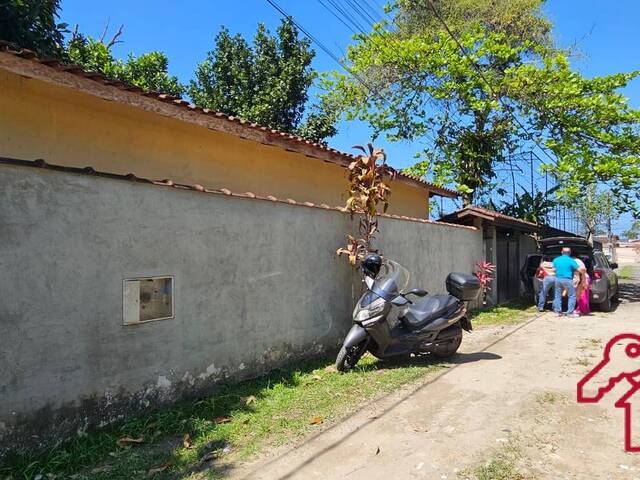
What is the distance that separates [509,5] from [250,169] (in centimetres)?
1467

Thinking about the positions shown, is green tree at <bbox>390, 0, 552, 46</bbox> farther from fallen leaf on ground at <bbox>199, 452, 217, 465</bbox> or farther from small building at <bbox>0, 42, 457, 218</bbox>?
fallen leaf on ground at <bbox>199, 452, 217, 465</bbox>

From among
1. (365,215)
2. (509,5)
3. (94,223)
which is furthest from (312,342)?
(509,5)

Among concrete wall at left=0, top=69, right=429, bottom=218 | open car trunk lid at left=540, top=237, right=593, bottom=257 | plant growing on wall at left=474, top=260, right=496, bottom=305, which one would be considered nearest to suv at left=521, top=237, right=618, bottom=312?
open car trunk lid at left=540, top=237, right=593, bottom=257

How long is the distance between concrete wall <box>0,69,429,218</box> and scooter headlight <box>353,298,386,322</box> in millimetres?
2824

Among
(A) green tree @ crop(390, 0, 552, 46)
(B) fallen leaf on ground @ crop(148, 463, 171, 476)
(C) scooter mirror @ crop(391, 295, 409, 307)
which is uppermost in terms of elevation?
(A) green tree @ crop(390, 0, 552, 46)

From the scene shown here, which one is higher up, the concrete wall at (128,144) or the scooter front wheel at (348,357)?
the concrete wall at (128,144)

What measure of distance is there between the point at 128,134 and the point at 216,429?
365 centimetres

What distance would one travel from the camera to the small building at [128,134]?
4.79 meters

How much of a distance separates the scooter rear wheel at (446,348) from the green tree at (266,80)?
37.7ft

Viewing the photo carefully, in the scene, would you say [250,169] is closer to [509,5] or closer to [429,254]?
[429,254]

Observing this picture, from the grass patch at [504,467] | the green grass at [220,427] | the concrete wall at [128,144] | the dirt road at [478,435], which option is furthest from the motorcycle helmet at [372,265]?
the grass patch at [504,467]

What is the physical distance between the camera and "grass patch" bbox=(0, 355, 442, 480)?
3.37m

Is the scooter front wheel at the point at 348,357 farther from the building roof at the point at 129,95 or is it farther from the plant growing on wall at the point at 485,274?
the plant growing on wall at the point at 485,274

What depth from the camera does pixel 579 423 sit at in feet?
13.9
